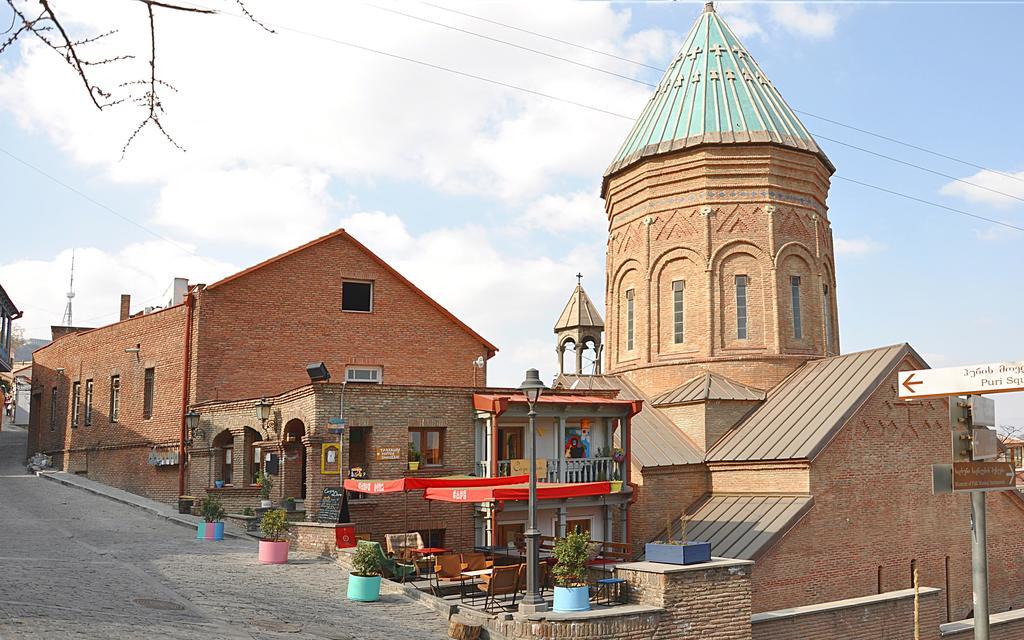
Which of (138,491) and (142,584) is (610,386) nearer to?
(138,491)

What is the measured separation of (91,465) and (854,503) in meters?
25.2

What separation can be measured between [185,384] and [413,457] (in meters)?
8.59

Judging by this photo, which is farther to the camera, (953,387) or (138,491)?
(138,491)

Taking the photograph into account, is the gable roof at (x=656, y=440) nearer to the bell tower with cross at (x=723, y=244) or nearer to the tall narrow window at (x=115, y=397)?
the bell tower with cross at (x=723, y=244)

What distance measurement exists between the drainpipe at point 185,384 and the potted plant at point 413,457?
8.09 meters

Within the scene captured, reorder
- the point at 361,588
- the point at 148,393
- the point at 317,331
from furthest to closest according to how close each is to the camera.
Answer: the point at 148,393
the point at 317,331
the point at 361,588

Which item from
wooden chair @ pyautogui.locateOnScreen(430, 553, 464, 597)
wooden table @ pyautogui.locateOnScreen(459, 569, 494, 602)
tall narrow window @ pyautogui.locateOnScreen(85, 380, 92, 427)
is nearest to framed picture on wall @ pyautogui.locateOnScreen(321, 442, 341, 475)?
wooden chair @ pyautogui.locateOnScreen(430, 553, 464, 597)

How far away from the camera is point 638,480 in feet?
80.8

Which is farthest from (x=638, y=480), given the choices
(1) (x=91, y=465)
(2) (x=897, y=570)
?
(1) (x=91, y=465)

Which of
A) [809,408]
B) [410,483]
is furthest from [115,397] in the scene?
[809,408]

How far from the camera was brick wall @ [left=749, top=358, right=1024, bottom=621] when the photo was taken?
2241cm

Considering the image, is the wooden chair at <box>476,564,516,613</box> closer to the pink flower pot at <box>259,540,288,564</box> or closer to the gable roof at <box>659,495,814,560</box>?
the pink flower pot at <box>259,540,288,564</box>

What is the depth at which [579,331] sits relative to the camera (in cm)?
3750

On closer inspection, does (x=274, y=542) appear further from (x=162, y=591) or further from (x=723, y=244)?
(x=723, y=244)
